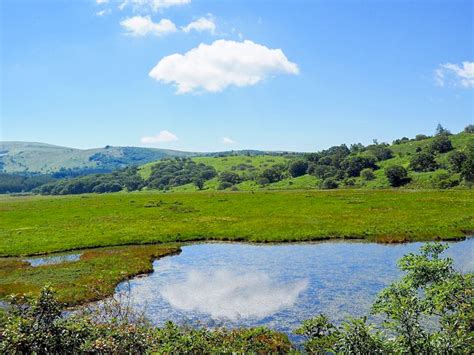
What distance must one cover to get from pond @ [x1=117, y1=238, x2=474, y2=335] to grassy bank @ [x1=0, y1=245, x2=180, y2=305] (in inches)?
73.9

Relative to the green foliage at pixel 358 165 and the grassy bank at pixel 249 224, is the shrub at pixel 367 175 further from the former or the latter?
the grassy bank at pixel 249 224

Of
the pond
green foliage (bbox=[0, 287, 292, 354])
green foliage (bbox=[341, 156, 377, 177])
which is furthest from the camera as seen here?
green foliage (bbox=[341, 156, 377, 177])

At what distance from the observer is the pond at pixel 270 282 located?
2712 centimetres

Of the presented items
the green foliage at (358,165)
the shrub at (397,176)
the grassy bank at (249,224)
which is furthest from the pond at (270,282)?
the green foliage at (358,165)

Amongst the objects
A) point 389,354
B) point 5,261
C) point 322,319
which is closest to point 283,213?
point 5,261

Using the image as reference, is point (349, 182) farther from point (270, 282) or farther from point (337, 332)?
point (337, 332)

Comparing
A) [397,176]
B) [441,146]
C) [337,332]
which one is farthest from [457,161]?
[337,332]

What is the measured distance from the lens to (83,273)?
39781 millimetres

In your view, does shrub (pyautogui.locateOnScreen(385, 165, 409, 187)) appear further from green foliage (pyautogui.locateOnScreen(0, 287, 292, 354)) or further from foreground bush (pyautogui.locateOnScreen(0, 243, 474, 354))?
green foliage (pyautogui.locateOnScreen(0, 287, 292, 354))

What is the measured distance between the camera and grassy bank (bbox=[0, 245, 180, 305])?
33.3 m

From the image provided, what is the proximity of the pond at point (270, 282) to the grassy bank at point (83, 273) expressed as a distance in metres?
1.88

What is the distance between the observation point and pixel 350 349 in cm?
1255

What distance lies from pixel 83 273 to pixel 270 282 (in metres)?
19.2

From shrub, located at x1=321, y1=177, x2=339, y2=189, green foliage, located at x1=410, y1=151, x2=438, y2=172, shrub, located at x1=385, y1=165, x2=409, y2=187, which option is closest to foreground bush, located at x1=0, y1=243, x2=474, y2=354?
shrub, located at x1=385, y1=165, x2=409, y2=187
